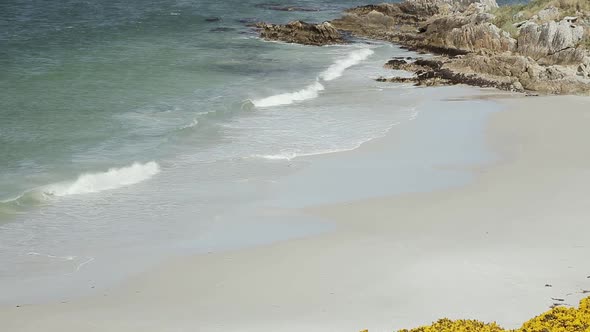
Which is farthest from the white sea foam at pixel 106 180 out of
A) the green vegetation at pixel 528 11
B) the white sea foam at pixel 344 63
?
the green vegetation at pixel 528 11

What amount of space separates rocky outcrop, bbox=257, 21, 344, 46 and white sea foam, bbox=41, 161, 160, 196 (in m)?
26.6

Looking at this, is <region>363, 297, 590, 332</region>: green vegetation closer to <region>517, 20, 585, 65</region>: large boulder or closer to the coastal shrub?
the coastal shrub

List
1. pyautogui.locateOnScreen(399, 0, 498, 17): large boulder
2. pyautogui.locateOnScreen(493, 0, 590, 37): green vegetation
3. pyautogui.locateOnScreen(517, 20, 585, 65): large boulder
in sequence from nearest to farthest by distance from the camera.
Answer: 1. pyautogui.locateOnScreen(517, 20, 585, 65): large boulder
2. pyautogui.locateOnScreen(493, 0, 590, 37): green vegetation
3. pyautogui.locateOnScreen(399, 0, 498, 17): large boulder

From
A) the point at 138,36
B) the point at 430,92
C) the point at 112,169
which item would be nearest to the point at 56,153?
the point at 112,169

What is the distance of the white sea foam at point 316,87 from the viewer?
1235 inches

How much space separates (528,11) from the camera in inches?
1773

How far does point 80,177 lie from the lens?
69.3 feet

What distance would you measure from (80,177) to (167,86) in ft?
42.9

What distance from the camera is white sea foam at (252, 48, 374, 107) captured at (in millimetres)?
31359

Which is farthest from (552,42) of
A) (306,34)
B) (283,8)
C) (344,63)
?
(283,8)

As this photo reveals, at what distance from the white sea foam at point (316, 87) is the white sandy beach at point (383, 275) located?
1292 centimetres

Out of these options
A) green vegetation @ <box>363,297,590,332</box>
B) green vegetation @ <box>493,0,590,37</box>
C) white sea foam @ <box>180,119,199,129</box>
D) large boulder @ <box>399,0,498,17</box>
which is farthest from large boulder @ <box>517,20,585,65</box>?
green vegetation @ <box>363,297,590,332</box>

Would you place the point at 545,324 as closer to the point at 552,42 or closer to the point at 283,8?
the point at 552,42

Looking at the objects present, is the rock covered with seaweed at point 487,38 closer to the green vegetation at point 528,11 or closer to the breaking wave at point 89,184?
the green vegetation at point 528,11
